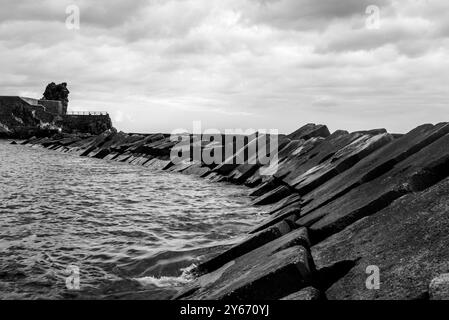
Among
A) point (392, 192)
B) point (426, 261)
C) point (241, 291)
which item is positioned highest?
point (392, 192)

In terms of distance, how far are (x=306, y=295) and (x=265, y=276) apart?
588mm

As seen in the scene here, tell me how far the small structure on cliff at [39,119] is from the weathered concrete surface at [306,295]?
3408 inches

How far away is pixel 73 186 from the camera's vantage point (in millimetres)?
19609

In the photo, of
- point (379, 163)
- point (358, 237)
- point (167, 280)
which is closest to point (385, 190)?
point (358, 237)

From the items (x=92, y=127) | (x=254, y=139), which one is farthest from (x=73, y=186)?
(x=92, y=127)

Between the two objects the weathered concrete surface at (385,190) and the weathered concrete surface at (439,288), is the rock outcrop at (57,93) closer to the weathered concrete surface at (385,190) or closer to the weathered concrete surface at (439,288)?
the weathered concrete surface at (385,190)

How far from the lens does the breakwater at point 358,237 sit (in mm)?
4070

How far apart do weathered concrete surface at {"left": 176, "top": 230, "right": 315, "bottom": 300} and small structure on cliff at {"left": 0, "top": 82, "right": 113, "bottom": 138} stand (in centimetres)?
8489

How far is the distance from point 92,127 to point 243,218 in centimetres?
8228

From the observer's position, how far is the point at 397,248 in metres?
4.47

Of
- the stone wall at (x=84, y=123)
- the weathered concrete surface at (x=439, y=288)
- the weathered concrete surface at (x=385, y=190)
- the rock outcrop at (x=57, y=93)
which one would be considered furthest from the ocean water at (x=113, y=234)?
the rock outcrop at (x=57, y=93)

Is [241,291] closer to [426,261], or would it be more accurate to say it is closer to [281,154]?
[426,261]


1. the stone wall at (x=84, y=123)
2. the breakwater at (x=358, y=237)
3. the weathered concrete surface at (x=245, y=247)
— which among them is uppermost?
the stone wall at (x=84, y=123)

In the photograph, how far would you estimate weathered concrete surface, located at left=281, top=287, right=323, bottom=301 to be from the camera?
12.9 feet
